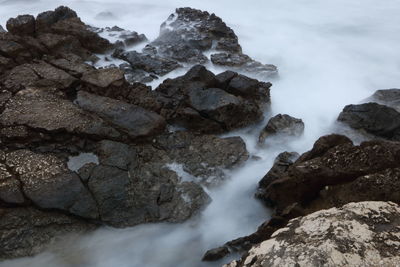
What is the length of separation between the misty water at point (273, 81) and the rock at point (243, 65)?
218mm

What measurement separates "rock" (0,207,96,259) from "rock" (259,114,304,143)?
2910 millimetres

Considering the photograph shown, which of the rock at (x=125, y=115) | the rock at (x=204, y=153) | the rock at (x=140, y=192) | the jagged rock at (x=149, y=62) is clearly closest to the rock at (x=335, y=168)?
the rock at (x=204, y=153)

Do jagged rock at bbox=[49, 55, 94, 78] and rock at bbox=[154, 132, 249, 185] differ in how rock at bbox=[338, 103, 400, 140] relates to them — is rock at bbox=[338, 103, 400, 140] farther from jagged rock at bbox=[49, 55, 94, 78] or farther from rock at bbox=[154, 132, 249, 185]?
jagged rock at bbox=[49, 55, 94, 78]

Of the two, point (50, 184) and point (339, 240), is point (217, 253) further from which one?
point (50, 184)

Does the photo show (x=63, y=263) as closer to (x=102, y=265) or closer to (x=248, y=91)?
(x=102, y=265)

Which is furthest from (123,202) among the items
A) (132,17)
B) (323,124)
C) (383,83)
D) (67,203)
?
(132,17)

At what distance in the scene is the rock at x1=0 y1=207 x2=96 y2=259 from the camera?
4.07 metres

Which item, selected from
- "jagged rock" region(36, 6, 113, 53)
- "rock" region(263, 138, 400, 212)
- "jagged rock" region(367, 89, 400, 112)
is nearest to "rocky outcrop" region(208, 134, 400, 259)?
"rock" region(263, 138, 400, 212)

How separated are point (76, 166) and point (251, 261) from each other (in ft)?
8.68

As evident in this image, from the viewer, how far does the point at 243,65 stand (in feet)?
25.0

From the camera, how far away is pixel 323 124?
6.37 metres

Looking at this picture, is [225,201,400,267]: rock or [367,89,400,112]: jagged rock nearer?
[225,201,400,267]: rock

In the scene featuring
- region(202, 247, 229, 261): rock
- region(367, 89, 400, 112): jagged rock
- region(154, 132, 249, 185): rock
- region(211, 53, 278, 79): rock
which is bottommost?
region(202, 247, 229, 261): rock

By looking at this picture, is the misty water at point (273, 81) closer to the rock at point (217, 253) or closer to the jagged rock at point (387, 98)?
the rock at point (217, 253)
